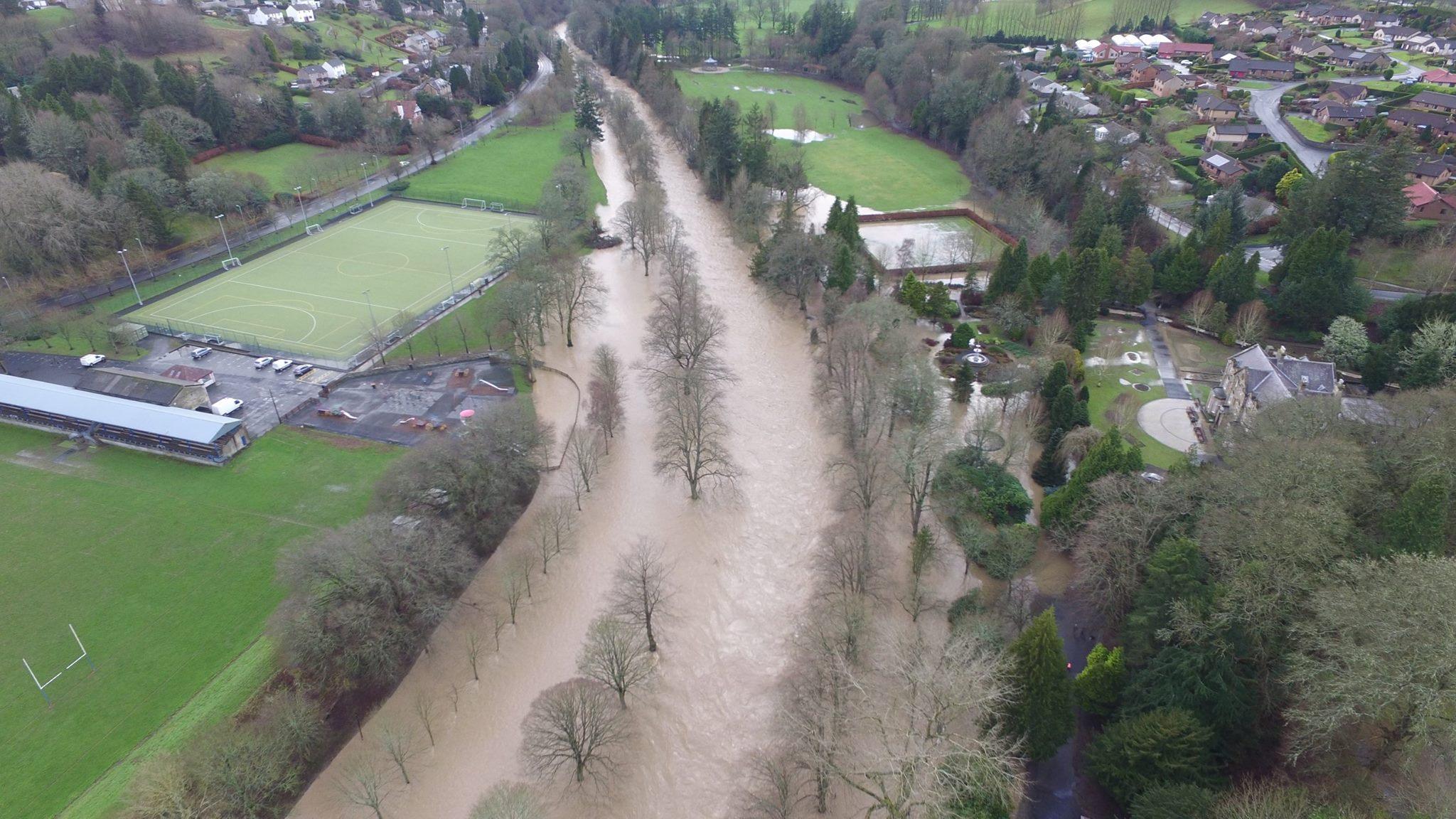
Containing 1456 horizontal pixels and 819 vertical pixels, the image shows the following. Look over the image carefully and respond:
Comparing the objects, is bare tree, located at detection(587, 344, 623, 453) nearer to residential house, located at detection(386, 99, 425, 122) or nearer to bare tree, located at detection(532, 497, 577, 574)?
bare tree, located at detection(532, 497, 577, 574)

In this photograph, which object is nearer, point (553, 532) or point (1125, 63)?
point (553, 532)

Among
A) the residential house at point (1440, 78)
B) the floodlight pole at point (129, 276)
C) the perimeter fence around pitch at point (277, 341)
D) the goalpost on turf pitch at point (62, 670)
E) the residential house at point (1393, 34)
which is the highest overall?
the residential house at point (1393, 34)

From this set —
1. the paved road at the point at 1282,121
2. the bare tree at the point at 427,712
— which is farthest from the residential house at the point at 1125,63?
the bare tree at the point at 427,712

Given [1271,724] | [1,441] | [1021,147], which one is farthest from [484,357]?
[1021,147]

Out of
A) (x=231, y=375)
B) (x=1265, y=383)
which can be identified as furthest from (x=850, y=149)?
(x=231, y=375)

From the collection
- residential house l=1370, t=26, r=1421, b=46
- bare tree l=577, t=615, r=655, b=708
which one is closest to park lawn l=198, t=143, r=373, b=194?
bare tree l=577, t=615, r=655, b=708

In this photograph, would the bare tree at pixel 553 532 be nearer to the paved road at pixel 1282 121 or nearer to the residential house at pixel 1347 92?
the paved road at pixel 1282 121

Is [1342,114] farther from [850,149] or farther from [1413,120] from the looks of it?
[850,149]
